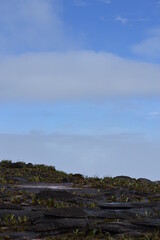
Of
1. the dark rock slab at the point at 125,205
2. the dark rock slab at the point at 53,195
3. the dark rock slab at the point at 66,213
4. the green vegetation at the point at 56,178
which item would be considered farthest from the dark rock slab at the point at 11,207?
the green vegetation at the point at 56,178

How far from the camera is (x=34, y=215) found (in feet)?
56.2

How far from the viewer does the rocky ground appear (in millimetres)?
14617

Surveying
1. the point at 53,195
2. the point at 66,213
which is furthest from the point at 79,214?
the point at 53,195

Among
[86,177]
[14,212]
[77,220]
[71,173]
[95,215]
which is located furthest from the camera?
[71,173]

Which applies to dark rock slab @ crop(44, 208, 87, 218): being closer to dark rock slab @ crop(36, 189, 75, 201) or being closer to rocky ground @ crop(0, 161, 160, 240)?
rocky ground @ crop(0, 161, 160, 240)

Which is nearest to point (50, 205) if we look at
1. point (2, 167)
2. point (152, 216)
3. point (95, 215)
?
point (95, 215)

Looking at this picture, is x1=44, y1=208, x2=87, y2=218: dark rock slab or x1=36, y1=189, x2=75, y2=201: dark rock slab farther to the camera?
x1=36, y1=189, x2=75, y2=201: dark rock slab

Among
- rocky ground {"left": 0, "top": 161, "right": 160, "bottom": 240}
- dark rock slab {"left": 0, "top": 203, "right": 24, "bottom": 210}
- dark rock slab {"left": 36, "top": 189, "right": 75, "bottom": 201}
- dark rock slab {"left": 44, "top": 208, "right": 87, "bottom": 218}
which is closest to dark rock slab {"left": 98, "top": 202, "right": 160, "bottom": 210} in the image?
rocky ground {"left": 0, "top": 161, "right": 160, "bottom": 240}

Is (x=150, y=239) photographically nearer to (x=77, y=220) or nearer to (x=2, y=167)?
(x=77, y=220)

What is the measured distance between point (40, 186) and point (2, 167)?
1100 cm

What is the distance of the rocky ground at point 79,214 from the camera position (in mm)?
14617

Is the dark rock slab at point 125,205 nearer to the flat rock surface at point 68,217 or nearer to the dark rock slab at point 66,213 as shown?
the flat rock surface at point 68,217

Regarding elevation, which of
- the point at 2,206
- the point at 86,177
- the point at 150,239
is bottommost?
the point at 150,239

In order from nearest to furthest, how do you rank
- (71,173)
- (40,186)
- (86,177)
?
(40,186) → (86,177) → (71,173)
